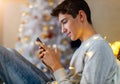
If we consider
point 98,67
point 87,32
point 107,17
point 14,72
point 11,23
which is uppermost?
point 11,23

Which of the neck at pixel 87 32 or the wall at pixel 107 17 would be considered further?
the wall at pixel 107 17

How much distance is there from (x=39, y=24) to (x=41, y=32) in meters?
0.10

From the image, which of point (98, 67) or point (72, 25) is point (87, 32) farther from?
point (98, 67)

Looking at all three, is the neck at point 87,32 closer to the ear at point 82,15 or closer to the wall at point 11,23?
the ear at point 82,15

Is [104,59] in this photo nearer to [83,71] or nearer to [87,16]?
[83,71]

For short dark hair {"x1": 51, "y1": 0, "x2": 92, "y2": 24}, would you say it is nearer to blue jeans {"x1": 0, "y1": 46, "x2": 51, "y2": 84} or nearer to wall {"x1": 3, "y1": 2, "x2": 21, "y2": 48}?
blue jeans {"x1": 0, "y1": 46, "x2": 51, "y2": 84}

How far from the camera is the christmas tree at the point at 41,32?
3.10 m

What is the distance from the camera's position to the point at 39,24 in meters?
3.14

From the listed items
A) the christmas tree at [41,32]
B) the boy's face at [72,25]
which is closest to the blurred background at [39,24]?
the christmas tree at [41,32]

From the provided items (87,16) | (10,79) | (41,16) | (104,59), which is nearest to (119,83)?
(104,59)

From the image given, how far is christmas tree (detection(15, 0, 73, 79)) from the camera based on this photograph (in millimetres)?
3096

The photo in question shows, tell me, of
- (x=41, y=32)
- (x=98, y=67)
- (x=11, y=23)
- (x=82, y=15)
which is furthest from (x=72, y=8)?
(x=11, y=23)

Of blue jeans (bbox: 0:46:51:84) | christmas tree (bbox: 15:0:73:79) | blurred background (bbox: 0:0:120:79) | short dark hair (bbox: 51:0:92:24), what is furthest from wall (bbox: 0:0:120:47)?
blue jeans (bbox: 0:46:51:84)

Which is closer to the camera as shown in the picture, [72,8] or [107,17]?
[72,8]
